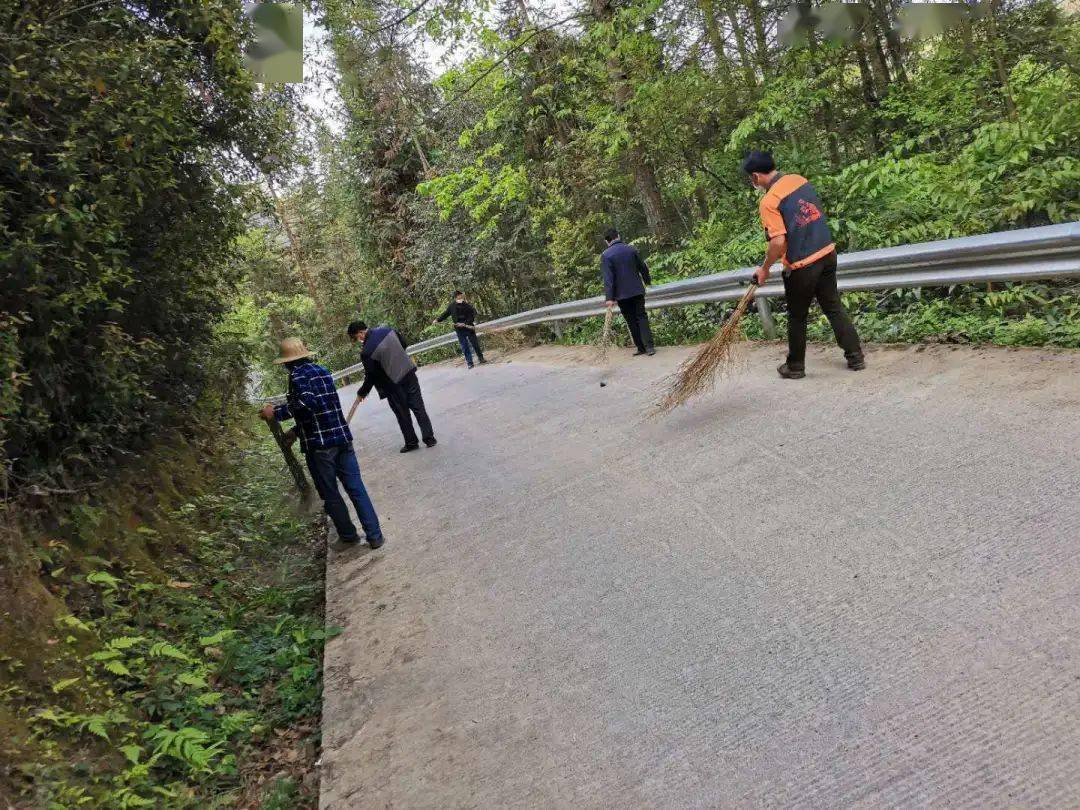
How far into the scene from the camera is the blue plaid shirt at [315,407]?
6.32 meters

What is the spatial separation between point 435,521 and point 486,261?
17573 millimetres

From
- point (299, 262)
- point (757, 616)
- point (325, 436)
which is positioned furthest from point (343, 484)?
point (299, 262)

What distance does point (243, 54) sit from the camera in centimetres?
Answer: 863

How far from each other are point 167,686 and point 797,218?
231 inches

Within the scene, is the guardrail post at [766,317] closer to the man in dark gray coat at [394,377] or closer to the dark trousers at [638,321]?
the dark trousers at [638,321]

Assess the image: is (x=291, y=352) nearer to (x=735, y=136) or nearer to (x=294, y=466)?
(x=294, y=466)

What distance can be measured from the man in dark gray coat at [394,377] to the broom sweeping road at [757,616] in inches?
120

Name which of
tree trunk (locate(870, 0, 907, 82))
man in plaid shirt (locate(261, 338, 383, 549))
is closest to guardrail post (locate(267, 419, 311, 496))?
man in plaid shirt (locate(261, 338, 383, 549))

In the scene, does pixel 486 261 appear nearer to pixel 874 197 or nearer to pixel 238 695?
pixel 874 197

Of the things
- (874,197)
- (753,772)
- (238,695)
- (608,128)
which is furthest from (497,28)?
(753,772)

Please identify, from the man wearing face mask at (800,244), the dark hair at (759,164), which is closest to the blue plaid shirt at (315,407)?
the man wearing face mask at (800,244)

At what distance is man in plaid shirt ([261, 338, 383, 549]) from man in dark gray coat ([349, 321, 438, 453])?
247 centimetres
